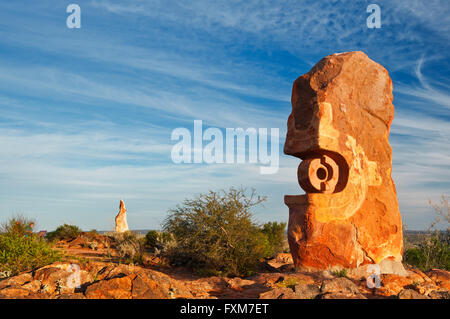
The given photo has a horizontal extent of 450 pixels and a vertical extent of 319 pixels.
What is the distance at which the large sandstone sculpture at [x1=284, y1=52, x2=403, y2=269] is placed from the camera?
9352 mm

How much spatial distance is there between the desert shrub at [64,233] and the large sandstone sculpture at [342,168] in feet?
52.9

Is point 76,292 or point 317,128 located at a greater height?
point 317,128

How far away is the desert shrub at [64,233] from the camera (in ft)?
73.5

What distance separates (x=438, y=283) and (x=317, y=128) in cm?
508

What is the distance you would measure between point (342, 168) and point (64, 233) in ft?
58.2

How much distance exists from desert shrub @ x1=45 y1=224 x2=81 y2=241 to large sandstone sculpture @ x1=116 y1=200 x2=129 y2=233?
216 cm

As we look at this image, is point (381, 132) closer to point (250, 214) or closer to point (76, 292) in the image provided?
point (250, 214)

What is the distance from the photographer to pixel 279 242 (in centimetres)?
1966

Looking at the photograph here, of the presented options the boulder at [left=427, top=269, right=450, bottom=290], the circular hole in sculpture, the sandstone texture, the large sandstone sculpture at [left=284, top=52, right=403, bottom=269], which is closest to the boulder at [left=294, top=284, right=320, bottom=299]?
the sandstone texture

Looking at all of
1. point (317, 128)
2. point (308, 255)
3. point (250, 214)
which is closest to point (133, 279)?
point (308, 255)

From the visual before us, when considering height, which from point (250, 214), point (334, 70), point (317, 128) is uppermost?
point (334, 70)

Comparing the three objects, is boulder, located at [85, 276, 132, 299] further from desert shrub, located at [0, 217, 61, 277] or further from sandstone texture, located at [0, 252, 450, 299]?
desert shrub, located at [0, 217, 61, 277]

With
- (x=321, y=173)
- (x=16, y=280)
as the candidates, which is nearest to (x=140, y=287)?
(x=16, y=280)

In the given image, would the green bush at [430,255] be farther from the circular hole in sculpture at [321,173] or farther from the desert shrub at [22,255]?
the desert shrub at [22,255]
